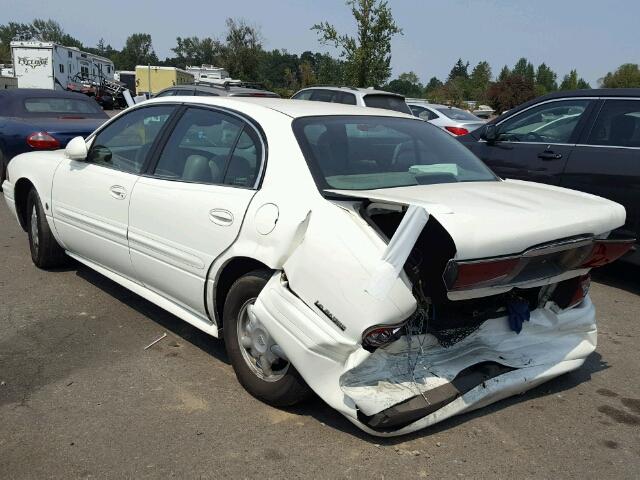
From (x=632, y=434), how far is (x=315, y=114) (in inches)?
95.0

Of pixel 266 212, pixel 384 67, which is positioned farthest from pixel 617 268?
pixel 384 67

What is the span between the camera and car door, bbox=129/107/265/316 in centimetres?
337

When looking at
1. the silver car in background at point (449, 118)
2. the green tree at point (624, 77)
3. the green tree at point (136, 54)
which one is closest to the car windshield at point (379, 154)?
the silver car in background at point (449, 118)

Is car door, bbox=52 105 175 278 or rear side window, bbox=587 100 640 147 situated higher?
rear side window, bbox=587 100 640 147

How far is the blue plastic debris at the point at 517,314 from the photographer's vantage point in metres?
3.16

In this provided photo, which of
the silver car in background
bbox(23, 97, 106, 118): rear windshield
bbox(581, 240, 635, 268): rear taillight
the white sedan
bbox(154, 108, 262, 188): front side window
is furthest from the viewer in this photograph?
the silver car in background

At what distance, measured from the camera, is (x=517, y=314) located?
10.4 feet

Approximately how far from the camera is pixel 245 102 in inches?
149

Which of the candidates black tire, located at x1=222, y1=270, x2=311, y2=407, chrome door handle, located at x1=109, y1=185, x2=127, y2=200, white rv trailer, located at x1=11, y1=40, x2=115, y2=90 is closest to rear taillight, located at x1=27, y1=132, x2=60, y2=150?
chrome door handle, located at x1=109, y1=185, x2=127, y2=200

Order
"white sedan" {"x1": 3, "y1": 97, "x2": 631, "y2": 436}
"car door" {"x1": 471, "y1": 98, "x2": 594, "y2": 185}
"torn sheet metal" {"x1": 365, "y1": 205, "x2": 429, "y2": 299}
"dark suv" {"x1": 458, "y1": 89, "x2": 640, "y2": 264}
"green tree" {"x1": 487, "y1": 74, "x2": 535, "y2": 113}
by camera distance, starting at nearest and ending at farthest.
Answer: "torn sheet metal" {"x1": 365, "y1": 205, "x2": 429, "y2": 299}
"white sedan" {"x1": 3, "y1": 97, "x2": 631, "y2": 436}
"dark suv" {"x1": 458, "y1": 89, "x2": 640, "y2": 264}
"car door" {"x1": 471, "y1": 98, "x2": 594, "y2": 185}
"green tree" {"x1": 487, "y1": 74, "x2": 535, "y2": 113}

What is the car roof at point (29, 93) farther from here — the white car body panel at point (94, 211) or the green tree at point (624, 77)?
the green tree at point (624, 77)

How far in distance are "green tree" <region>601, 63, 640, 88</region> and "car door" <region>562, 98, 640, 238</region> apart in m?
57.1

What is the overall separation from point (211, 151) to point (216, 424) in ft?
5.26

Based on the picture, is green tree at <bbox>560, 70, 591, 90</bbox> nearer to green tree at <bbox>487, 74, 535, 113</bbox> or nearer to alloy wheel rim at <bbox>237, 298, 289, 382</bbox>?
green tree at <bbox>487, 74, 535, 113</bbox>
